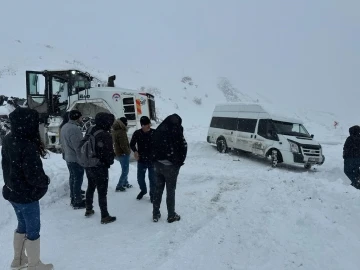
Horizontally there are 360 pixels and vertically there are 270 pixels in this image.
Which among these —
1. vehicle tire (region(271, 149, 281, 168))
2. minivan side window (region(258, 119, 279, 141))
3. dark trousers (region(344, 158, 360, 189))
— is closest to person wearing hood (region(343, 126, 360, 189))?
dark trousers (region(344, 158, 360, 189))

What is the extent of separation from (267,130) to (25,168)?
10.9 metres

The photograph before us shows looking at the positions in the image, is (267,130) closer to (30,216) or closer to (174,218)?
(174,218)

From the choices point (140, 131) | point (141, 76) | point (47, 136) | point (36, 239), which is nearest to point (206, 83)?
point (141, 76)

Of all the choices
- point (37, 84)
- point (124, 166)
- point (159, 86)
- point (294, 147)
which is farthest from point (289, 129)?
point (159, 86)

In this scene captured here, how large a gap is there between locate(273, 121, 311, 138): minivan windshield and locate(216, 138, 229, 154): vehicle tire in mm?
3032

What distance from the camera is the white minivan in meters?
11.9

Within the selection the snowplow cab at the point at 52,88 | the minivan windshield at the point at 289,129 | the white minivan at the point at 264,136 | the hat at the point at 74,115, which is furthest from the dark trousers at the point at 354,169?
the snowplow cab at the point at 52,88

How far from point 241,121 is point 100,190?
33.5 feet

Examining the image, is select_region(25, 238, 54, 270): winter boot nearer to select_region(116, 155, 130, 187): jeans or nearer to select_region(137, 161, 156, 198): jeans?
select_region(137, 161, 156, 198): jeans

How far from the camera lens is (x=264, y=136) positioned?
42.5 ft

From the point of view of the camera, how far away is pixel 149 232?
4996 mm

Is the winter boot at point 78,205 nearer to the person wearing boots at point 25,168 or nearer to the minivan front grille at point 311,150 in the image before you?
the person wearing boots at point 25,168

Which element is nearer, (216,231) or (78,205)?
(216,231)

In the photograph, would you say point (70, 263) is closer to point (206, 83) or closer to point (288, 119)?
point (288, 119)
